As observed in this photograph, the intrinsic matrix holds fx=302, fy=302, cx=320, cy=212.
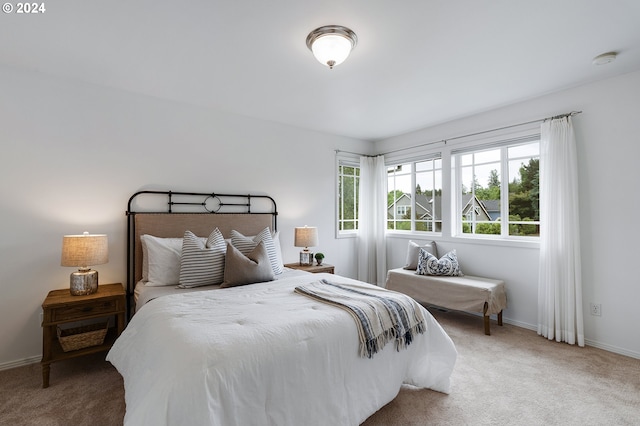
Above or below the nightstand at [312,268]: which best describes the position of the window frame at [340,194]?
above

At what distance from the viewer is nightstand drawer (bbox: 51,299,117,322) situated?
236cm

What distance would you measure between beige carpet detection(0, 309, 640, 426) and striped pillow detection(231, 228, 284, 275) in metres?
1.44

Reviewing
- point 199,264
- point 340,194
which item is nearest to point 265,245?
point 199,264

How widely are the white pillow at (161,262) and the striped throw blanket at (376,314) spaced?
50.6 inches

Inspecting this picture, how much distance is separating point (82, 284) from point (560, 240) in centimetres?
454

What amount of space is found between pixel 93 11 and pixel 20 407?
2.67 m

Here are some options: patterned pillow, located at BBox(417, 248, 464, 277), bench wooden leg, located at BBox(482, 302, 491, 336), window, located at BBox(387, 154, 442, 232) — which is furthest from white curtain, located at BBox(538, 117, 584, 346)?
window, located at BBox(387, 154, 442, 232)

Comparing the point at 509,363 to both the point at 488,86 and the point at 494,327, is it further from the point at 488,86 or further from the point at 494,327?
the point at 488,86

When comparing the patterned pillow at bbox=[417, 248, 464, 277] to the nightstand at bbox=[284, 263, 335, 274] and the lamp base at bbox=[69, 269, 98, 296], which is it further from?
the lamp base at bbox=[69, 269, 98, 296]

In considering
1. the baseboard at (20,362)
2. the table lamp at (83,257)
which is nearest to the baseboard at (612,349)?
the table lamp at (83,257)

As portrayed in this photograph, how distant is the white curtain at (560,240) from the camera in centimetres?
302

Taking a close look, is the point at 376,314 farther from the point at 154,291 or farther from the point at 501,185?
the point at 501,185

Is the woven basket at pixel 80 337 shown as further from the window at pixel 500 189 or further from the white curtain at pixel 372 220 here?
the window at pixel 500 189

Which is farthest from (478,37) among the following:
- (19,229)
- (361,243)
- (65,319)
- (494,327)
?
(19,229)
